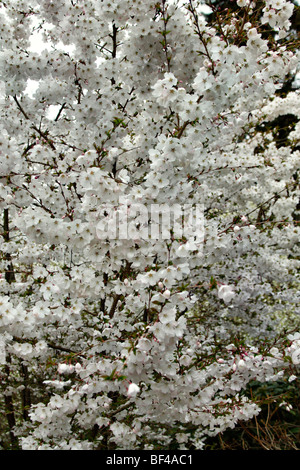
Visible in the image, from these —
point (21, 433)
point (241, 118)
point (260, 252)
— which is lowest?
point (21, 433)

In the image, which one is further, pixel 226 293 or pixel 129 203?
pixel 129 203

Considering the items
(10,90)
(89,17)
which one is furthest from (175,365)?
(89,17)

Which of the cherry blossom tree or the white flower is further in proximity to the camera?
the cherry blossom tree

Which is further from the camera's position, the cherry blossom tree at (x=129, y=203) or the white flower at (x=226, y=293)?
the cherry blossom tree at (x=129, y=203)

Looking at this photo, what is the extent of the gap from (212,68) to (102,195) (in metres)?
1.27

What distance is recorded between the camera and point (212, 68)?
2.68m

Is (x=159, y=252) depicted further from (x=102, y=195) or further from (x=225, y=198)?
(x=225, y=198)

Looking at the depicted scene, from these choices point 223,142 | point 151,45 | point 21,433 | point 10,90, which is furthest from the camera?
point 223,142

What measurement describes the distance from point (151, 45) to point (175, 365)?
2.87 meters

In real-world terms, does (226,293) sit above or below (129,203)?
below

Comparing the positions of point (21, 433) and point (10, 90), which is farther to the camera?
point (21, 433)

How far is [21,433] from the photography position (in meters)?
4.58

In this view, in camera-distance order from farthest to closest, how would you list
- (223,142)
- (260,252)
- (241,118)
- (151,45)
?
(260,252), (223,142), (241,118), (151,45)
